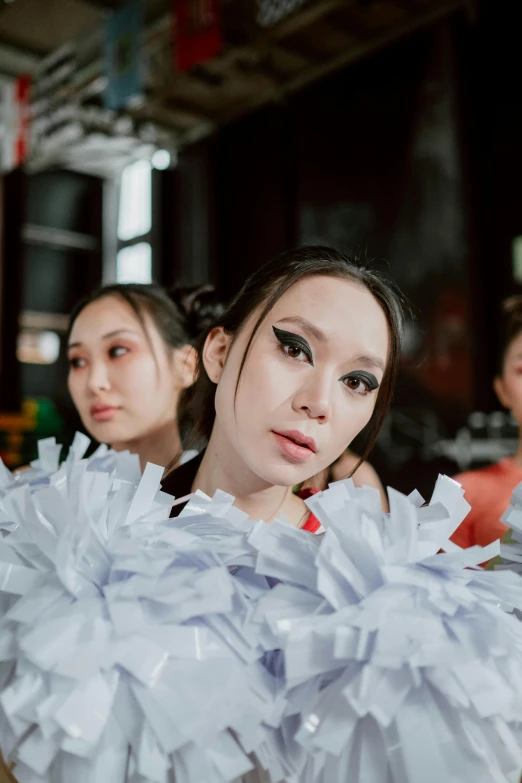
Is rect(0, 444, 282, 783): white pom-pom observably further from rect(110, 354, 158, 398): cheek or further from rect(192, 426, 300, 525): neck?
rect(110, 354, 158, 398): cheek

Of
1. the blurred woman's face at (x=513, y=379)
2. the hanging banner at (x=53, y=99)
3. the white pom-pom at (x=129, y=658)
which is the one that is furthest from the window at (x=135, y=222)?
the white pom-pom at (x=129, y=658)

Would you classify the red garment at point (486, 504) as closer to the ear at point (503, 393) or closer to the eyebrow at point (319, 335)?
the ear at point (503, 393)

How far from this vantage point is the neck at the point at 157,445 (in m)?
0.84

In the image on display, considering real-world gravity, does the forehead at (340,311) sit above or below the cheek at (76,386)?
above

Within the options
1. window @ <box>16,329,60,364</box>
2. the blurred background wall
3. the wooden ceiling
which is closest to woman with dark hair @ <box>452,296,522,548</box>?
the blurred background wall

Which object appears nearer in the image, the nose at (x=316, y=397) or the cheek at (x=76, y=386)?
the nose at (x=316, y=397)

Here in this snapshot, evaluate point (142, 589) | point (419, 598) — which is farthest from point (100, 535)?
point (419, 598)

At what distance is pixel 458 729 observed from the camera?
0.42m

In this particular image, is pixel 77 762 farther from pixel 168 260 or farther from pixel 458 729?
pixel 168 260

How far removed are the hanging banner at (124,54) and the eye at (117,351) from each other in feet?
11.6

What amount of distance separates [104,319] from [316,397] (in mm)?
440

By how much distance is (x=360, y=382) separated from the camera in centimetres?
57

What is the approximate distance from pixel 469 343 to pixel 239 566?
345 centimetres

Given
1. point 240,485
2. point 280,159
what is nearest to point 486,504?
point 240,485
